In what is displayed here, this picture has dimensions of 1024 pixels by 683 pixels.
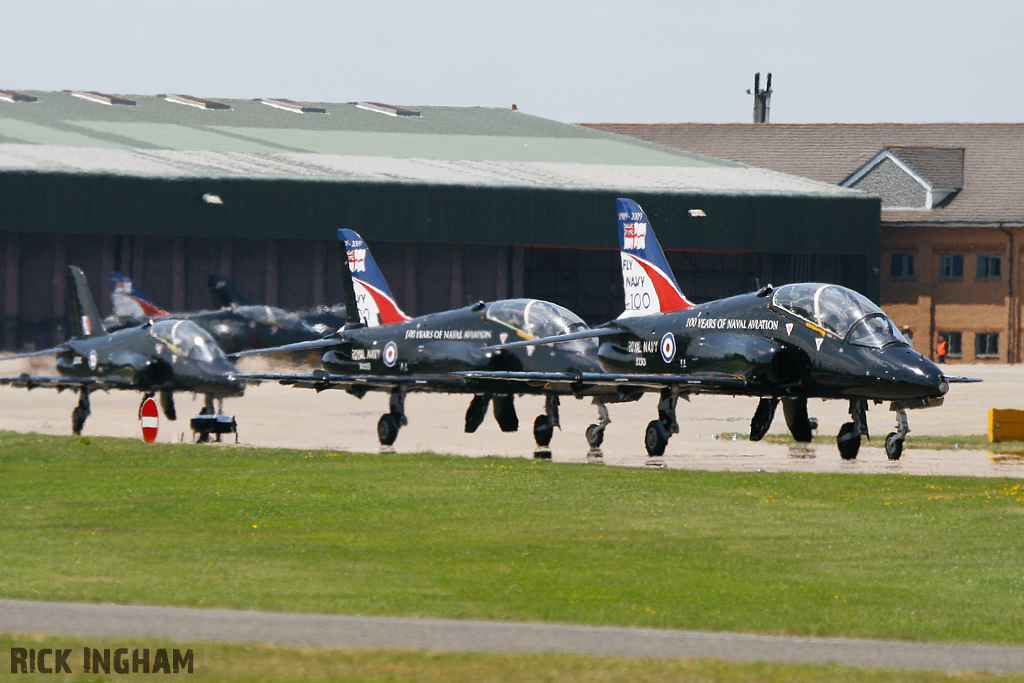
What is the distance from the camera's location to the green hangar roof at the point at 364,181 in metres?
64.9

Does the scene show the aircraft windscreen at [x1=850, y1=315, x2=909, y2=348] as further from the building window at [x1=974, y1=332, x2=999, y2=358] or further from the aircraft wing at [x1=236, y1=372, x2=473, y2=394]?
the building window at [x1=974, y1=332, x2=999, y2=358]

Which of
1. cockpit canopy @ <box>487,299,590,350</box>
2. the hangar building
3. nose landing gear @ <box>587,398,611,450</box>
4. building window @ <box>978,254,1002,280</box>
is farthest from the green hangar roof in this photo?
nose landing gear @ <box>587,398,611,450</box>

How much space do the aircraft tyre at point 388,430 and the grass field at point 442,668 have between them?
21824 millimetres

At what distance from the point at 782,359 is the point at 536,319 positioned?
591 centimetres

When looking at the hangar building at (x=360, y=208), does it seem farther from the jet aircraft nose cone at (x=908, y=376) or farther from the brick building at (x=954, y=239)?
the jet aircraft nose cone at (x=908, y=376)

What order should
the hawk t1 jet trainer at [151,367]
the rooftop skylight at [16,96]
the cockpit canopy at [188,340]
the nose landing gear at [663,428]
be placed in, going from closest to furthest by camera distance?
the nose landing gear at [663,428] < the hawk t1 jet trainer at [151,367] < the cockpit canopy at [188,340] < the rooftop skylight at [16,96]

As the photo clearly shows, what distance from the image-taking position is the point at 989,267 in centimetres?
8344

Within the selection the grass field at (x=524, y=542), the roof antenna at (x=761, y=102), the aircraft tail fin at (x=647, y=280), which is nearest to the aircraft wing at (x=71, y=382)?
the grass field at (x=524, y=542)

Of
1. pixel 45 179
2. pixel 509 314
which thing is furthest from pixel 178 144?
pixel 509 314

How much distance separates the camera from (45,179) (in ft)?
206

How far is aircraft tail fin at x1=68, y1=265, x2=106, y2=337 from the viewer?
42.4 metres

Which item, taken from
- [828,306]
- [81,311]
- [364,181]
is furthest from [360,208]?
[828,306]

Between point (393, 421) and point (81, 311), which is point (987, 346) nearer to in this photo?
point (81, 311)

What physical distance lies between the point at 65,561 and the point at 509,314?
17495 millimetres
